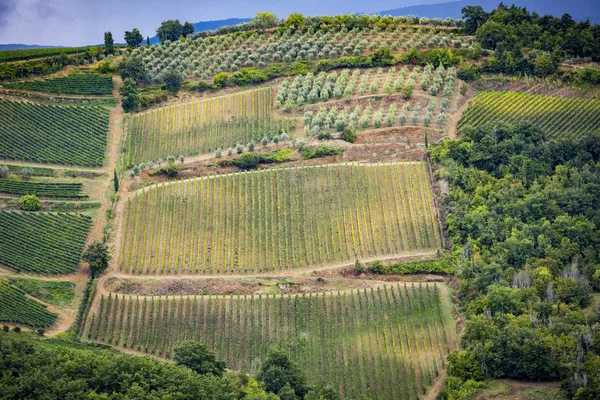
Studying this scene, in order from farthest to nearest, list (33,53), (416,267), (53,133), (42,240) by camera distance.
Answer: (33,53) < (53,133) < (42,240) < (416,267)

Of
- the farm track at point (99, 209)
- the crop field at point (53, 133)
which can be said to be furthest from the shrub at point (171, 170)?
the crop field at point (53, 133)

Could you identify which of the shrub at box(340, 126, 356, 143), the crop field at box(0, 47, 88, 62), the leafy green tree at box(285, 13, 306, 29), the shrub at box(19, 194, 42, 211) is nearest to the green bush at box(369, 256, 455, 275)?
the shrub at box(340, 126, 356, 143)

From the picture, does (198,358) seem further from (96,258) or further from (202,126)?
(202,126)

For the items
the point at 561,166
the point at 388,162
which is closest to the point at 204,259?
the point at 388,162

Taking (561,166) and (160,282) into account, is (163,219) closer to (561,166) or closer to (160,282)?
(160,282)

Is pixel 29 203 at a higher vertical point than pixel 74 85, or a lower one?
lower

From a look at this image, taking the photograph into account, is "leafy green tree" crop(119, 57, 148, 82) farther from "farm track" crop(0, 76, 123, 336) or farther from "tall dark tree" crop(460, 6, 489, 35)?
"tall dark tree" crop(460, 6, 489, 35)

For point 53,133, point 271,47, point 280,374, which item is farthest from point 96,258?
point 271,47
